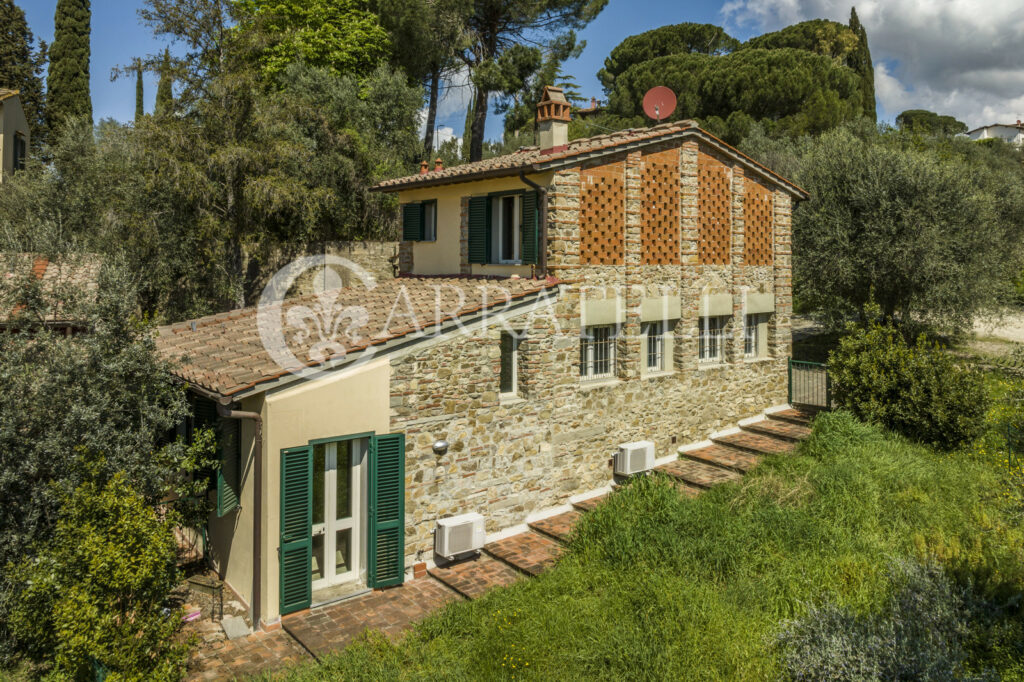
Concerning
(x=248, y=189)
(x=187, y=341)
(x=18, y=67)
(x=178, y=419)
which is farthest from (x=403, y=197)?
(x=18, y=67)

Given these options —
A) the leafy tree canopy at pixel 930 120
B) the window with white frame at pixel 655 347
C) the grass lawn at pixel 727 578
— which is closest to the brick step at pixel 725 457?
the grass lawn at pixel 727 578

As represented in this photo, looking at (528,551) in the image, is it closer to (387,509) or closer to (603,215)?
(387,509)

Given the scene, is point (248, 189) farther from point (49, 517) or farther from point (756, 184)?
point (756, 184)

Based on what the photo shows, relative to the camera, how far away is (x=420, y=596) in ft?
31.5

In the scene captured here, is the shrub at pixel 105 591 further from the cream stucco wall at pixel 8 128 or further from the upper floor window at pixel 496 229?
the cream stucco wall at pixel 8 128

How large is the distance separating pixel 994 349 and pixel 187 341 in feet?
86.9

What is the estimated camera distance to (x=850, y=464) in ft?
40.0

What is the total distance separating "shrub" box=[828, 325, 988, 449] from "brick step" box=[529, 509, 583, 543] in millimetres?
7217

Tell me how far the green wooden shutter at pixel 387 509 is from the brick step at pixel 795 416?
10005 mm

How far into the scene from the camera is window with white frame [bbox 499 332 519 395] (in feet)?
37.9

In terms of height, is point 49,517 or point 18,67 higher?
point 18,67

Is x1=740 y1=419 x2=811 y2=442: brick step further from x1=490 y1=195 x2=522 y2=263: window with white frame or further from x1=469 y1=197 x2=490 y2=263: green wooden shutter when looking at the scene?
x1=469 y1=197 x2=490 y2=263: green wooden shutter

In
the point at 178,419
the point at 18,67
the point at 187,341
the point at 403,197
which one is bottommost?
the point at 178,419

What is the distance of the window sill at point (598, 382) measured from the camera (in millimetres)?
12484
